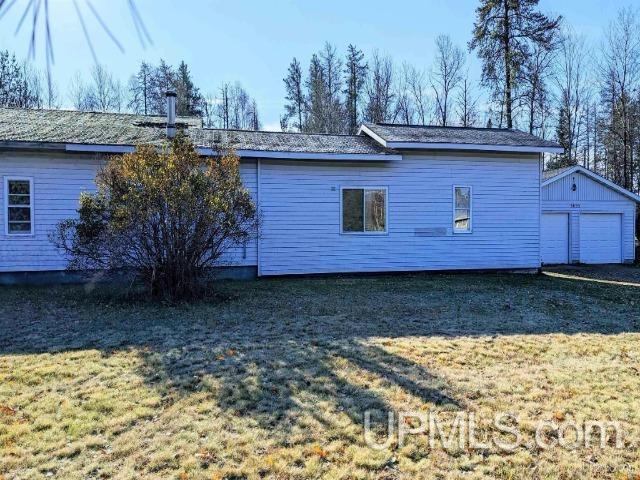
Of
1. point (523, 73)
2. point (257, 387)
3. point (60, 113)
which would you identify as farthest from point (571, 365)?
point (523, 73)

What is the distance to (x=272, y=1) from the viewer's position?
5.99ft

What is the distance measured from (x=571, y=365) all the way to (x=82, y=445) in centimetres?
452

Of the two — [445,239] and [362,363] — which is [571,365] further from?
[445,239]

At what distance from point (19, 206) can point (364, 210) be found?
789cm

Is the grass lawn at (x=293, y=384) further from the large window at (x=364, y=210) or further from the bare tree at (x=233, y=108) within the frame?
the bare tree at (x=233, y=108)

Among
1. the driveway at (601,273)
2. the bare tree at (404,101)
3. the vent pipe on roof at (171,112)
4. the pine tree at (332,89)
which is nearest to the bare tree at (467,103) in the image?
the bare tree at (404,101)

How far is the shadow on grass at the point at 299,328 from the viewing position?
396 cm

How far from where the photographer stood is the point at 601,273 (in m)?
14.2

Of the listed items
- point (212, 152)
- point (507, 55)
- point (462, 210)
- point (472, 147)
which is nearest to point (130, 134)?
point (212, 152)

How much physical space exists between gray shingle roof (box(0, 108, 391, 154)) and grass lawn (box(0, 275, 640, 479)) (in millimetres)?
4298

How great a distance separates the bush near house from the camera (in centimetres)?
727

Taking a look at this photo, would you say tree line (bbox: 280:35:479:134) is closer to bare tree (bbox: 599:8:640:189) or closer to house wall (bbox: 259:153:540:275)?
bare tree (bbox: 599:8:640:189)

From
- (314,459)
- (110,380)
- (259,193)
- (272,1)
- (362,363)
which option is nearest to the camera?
(272,1)

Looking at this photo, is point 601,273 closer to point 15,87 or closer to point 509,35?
point 509,35
